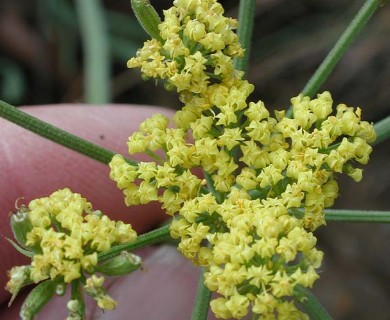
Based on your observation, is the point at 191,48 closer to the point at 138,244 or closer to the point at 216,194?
the point at 216,194

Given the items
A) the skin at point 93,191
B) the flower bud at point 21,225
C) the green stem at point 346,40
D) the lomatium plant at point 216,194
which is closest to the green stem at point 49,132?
the lomatium plant at point 216,194

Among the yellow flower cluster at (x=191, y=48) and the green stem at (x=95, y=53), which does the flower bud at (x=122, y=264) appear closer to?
the yellow flower cluster at (x=191, y=48)

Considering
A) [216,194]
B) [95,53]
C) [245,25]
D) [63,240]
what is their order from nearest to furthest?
1. [63,240]
2. [216,194]
3. [245,25]
4. [95,53]

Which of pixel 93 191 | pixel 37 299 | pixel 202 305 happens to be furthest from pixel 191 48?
pixel 93 191

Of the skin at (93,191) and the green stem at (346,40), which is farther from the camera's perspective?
the skin at (93,191)

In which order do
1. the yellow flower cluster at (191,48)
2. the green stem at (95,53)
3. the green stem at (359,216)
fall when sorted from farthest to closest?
the green stem at (95,53) → the green stem at (359,216) → the yellow flower cluster at (191,48)

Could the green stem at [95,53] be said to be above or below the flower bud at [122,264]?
above

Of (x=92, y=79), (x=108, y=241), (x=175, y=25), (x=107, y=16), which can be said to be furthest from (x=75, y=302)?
(x=107, y=16)

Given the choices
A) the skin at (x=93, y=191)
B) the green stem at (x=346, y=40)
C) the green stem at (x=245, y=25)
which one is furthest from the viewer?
the skin at (x=93, y=191)
